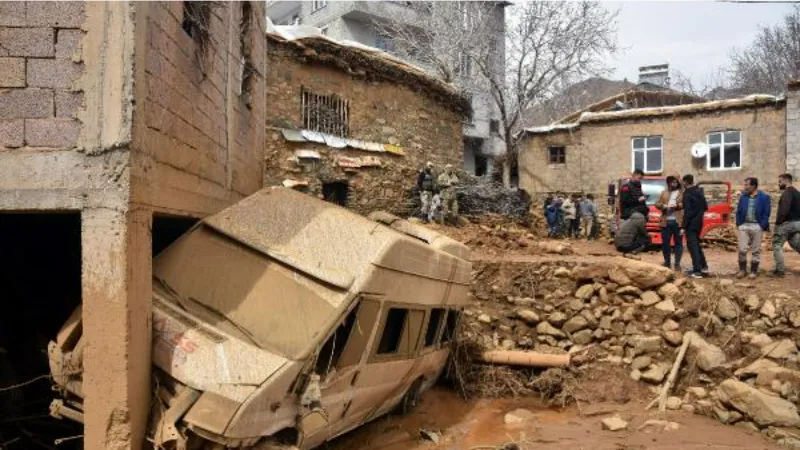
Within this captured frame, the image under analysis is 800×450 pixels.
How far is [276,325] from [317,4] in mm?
30274

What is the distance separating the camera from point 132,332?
14.2ft

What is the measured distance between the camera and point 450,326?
26.0 ft

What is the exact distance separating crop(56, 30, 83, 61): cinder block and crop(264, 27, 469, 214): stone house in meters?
9.57

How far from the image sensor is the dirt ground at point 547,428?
7129mm

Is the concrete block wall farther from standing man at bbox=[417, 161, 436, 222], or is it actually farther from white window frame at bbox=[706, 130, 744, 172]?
white window frame at bbox=[706, 130, 744, 172]

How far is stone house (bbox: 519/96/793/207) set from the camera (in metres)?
20.5

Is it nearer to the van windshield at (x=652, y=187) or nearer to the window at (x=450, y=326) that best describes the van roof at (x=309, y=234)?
the window at (x=450, y=326)

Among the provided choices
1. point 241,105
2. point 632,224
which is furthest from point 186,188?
point 632,224

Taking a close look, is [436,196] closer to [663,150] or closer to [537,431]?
[663,150]

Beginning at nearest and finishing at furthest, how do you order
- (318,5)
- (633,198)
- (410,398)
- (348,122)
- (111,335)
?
(111,335) → (410,398) → (633,198) → (348,122) → (318,5)

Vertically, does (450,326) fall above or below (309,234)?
below

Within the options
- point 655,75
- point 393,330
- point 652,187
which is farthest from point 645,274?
point 655,75

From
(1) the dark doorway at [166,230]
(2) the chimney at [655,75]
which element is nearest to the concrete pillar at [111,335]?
(1) the dark doorway at [166,230]

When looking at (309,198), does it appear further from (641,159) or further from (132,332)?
(641,159)
